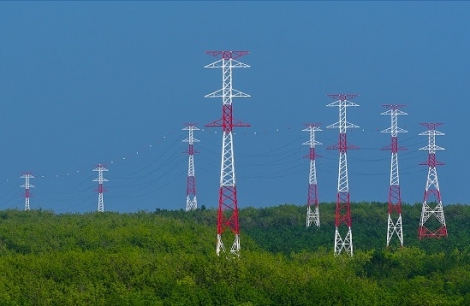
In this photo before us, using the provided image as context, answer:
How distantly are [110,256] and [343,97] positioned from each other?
47.2 ft

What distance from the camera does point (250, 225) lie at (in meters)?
125

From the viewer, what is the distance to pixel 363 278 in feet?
251

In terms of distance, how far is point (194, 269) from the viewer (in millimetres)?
71312

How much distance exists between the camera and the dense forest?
216 ft

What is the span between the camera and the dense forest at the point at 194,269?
65.8m

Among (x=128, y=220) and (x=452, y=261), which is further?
(x=128, y=220)

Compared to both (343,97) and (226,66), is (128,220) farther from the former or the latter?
(226,66)

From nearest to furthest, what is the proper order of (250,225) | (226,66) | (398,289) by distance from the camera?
(226,66), (398,289), (250,225)

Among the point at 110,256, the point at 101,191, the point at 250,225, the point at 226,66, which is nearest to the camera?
the point at 226,66

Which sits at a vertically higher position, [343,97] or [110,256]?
[343,97]

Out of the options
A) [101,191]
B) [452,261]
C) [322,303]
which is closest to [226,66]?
[322,303]

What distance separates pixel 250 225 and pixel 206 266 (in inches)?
2175

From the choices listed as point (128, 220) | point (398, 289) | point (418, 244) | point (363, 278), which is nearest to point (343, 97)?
point (363, 278)

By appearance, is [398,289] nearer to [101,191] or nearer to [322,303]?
[322,303]
